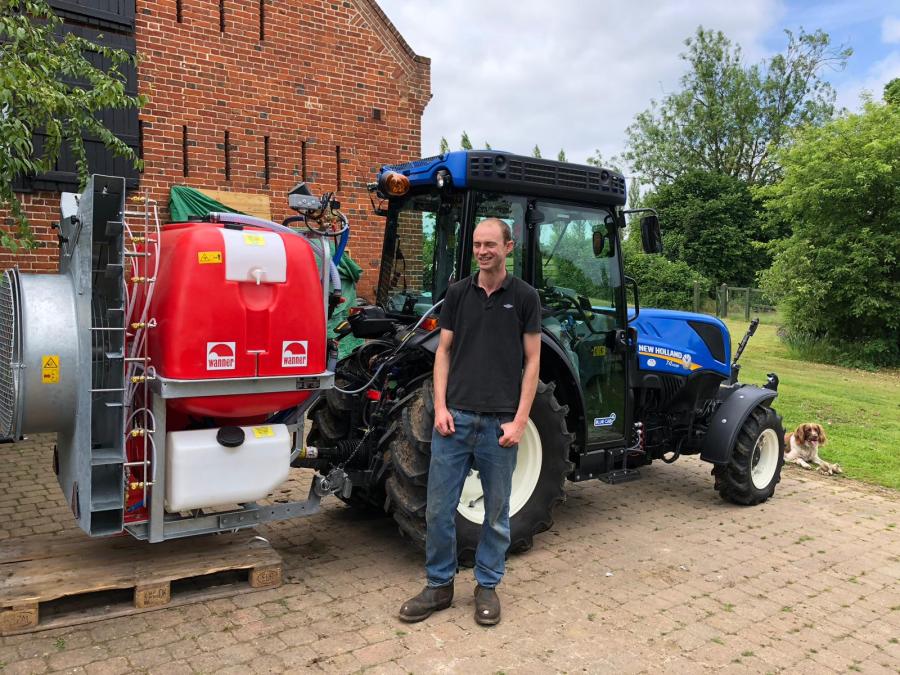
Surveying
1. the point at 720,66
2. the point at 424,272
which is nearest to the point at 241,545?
the point at 424,272

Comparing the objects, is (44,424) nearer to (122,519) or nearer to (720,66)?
(122,519)

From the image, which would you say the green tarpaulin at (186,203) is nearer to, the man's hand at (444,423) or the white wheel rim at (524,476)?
the white wheel rim at (524,476)

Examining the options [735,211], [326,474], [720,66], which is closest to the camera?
[326,474]

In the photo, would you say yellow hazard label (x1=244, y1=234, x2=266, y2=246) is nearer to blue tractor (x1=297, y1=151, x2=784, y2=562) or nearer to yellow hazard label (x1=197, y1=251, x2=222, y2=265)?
yellow hazard label (x1=197, y1=251, x2=222, y2=265)

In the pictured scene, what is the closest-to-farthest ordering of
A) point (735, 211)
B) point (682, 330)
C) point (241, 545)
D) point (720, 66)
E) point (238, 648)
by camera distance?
point (238, 648) < point (241, 545) < point (682, 330) < point (735, 211) < point (720, 66)

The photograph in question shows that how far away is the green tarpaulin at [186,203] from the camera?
8.07 m

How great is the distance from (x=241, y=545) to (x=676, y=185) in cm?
3387

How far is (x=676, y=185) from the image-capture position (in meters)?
34.6

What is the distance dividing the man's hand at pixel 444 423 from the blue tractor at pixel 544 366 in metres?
0.36

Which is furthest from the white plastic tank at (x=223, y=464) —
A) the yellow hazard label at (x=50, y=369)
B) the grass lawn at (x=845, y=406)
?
the grass lawn at (x=845, y=406)

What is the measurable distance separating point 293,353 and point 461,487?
1.07 meters

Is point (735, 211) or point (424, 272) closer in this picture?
point (424, 272)

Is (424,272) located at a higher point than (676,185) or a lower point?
lower

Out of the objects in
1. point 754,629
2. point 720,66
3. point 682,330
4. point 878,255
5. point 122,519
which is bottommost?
point 754,629
